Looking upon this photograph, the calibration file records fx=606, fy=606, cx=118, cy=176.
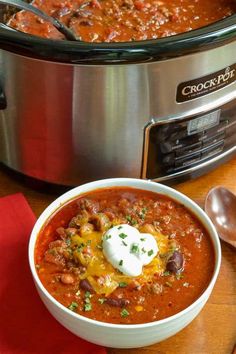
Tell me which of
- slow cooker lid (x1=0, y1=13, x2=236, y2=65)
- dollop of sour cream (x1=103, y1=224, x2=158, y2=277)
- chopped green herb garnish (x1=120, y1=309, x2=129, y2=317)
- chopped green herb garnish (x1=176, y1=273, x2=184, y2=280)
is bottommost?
chopped green herb garnish (x1=120, y1=309, x2=129, y2=317)

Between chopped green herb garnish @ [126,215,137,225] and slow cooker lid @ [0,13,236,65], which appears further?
chopped green herb garnish @ [126,215,137,225]

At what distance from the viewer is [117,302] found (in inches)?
34.7

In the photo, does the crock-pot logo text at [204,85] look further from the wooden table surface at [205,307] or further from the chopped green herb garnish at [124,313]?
the chopped green herb garnish at [124,313]

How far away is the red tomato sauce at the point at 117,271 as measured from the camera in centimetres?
88

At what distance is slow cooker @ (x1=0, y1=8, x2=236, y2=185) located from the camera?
35.6 inches

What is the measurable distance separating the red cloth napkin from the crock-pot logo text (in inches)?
14.0

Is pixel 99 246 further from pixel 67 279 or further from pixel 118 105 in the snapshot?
pixel 118 105

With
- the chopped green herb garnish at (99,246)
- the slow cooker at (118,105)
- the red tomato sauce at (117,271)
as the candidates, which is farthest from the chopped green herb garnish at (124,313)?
the slow cooker at (118,105)

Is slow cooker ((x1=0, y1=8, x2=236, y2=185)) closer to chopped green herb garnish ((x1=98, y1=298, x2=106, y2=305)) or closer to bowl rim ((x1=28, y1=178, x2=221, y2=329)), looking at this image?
bowl rim ((x1=28, y1=178, x2=221, y2=329))

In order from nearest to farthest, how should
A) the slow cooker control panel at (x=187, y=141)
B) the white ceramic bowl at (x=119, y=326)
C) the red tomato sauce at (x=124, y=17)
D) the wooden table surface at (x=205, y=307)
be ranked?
the white ceramic bowl at (x=119, y=326)
the wooden table surface at (x=205, y=307)
the slow cooker control panel at (x=187, y=141)
the red tomato sauce at (x=124, y=17)

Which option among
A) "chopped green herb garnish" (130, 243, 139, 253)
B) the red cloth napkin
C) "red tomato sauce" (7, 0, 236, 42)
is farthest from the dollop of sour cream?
"red tomato sauce" (7, 0, 236, 42)

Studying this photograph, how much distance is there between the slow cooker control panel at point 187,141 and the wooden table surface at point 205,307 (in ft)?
0.25

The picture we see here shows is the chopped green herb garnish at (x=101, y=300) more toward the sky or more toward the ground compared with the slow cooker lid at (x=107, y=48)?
more toward the ground

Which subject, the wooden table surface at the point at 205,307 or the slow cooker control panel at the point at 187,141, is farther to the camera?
the slow cooker control panel at the point at 187,141
